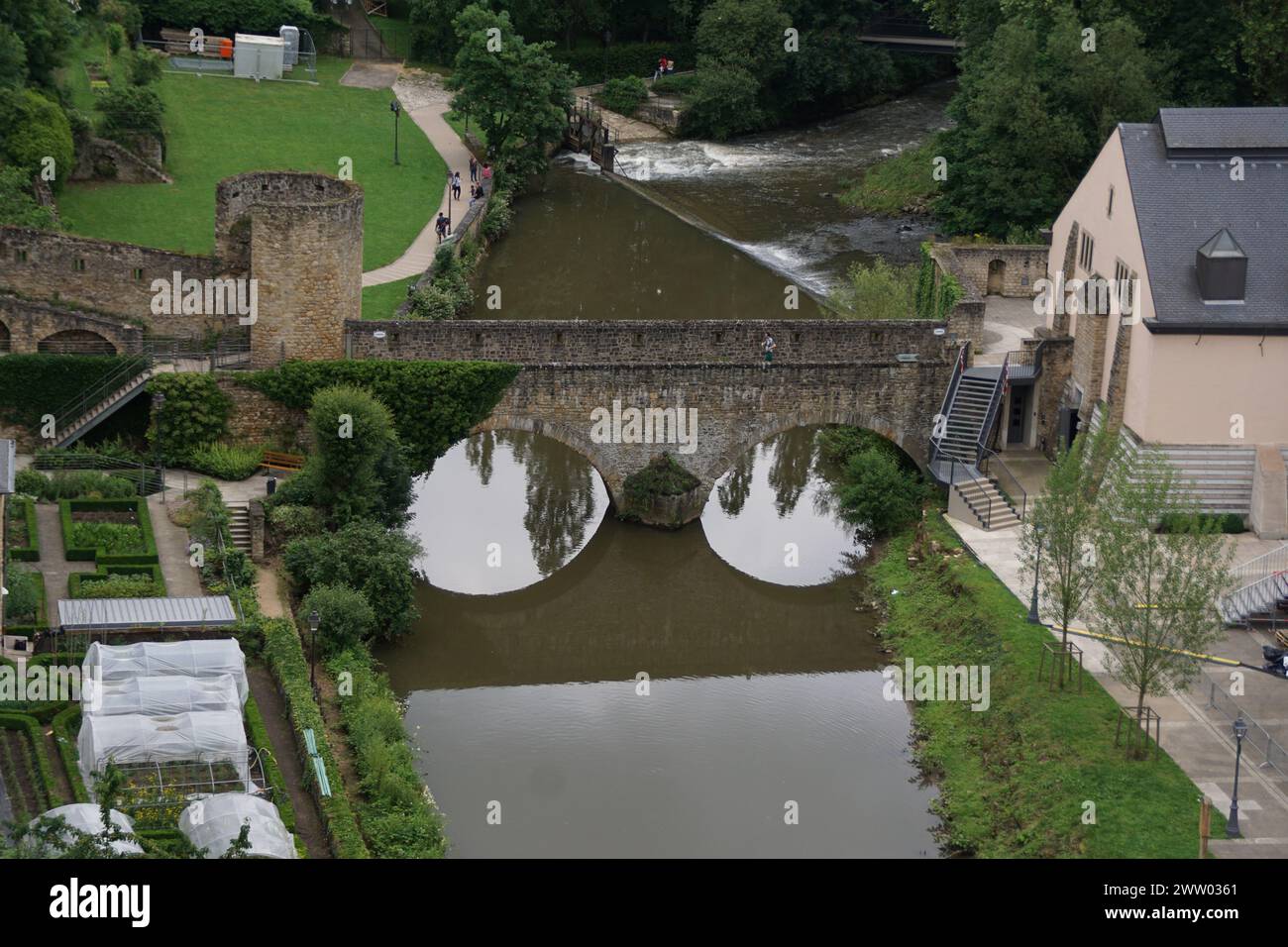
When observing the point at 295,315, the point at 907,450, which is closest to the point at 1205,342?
the point at 907,450

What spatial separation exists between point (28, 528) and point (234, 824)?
13764 millimetres

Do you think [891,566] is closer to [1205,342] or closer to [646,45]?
[1205,342]

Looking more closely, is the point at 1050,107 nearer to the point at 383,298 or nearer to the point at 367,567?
the point at 383,298

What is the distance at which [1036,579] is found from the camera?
39.8 metres

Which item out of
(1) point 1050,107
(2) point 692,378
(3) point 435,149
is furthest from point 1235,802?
(3) point 435,149

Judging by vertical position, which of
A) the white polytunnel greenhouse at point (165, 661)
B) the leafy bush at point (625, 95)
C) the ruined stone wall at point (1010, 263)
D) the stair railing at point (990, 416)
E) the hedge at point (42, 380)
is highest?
the leafy bush at point (625, 95)

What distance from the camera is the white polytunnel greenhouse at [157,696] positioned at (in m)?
34.3

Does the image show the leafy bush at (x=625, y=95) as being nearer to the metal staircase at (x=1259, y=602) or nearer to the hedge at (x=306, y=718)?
the metal staircase at (x=1259, y=602)

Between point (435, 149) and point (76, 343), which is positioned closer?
point (76, 343)

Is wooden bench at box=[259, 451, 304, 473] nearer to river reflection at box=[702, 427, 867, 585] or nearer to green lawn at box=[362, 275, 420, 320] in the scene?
river reflection at box=[702, 427, 867, 585]

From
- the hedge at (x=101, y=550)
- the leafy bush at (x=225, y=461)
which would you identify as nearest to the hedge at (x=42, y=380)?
the leafy bush at (x=225, y=461)

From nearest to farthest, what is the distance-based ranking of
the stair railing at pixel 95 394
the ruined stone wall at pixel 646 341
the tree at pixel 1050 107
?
the stair railing at pixel 95 394, the ruined stone wall at pixel 646 341, the tree at pixel 1050 107

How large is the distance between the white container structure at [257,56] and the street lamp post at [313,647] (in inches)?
1950
